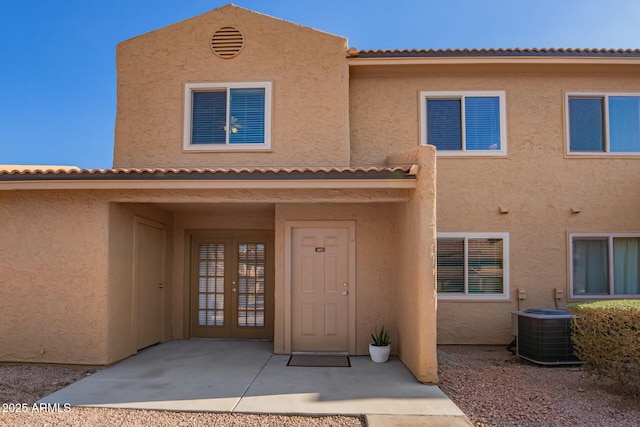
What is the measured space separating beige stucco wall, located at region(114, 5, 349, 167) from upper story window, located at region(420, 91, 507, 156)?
194 centimetres

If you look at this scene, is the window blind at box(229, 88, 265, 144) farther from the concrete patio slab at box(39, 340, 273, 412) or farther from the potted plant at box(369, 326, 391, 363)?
the potted plant at box(369, 326, 391, 363)

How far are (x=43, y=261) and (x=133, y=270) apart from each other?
1545 mm

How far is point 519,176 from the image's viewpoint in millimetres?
10352

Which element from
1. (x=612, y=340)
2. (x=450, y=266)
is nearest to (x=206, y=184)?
(x=450, y=266)

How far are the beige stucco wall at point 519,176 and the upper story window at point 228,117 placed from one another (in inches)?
79.5

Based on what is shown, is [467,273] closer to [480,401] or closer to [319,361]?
[319,361]

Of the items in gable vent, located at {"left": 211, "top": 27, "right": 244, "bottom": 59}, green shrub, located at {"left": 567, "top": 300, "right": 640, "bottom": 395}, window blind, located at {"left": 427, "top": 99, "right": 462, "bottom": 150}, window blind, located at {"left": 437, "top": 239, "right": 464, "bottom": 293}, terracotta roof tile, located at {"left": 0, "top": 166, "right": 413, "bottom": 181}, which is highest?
gable vent, located at {"left": 211, "top": 27, "right": 244, "bottom": 59}

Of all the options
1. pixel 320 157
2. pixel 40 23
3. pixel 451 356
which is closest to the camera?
pixel 451 356

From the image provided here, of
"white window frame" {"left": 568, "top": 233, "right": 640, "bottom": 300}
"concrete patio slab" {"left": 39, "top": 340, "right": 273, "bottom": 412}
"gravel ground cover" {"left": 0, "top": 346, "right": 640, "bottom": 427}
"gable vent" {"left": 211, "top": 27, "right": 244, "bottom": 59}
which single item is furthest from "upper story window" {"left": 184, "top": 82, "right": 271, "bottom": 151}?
"white window frame" {"left": 568, "top": 233, "right": 640, "bottom": 300}

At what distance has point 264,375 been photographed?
7.94 metres

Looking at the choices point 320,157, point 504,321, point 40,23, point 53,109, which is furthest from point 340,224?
point 53,109

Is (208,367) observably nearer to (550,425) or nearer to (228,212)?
(228,212)

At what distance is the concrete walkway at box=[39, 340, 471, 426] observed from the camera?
6.27 meters

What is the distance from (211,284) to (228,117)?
13.1ft
